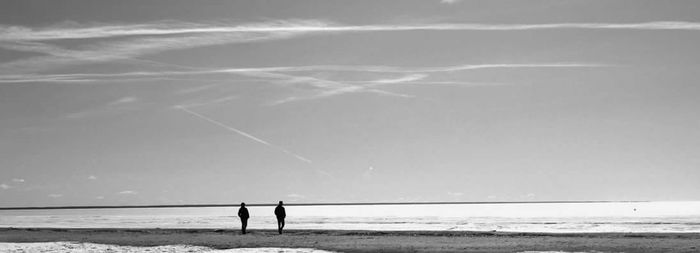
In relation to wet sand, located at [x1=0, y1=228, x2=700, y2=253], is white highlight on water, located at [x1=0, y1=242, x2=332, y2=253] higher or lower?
lower

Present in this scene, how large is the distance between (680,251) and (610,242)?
234 inches

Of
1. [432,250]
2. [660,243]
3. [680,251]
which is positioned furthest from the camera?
[660,243]

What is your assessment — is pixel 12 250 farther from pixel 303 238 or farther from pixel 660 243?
pixel 660 243

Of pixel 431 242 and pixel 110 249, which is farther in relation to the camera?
pixel 431 242

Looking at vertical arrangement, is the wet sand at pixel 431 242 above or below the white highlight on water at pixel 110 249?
above

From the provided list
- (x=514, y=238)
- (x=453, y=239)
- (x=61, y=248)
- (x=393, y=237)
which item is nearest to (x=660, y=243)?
(x=514, y=238)

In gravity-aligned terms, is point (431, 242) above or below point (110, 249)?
above

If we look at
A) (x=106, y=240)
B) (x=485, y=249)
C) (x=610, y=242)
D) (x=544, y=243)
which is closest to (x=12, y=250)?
(x=106, y=240)

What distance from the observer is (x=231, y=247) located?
116 ft

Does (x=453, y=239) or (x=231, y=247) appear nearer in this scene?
(x=231, y=247)

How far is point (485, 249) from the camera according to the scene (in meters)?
32.9

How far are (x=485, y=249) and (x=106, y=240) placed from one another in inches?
884

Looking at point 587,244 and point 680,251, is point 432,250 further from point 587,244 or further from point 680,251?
point 680,251

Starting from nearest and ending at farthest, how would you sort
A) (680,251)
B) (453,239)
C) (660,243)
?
(680,251), (660,243), (453,239)
